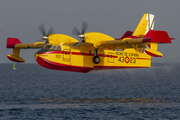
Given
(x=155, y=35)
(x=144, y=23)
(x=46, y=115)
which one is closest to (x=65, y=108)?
(x=46, y=115)

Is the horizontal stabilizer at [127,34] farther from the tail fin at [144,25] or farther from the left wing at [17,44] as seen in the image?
the left wing at [17,44]

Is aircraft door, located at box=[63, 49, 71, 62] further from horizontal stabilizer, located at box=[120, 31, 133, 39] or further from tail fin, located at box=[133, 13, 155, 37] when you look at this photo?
tail fin, located at box=[133, 13, 155, 37]

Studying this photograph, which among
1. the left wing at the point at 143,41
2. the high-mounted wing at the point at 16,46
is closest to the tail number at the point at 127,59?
the left wing at the point at 143,41

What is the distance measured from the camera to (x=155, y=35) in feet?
97.0

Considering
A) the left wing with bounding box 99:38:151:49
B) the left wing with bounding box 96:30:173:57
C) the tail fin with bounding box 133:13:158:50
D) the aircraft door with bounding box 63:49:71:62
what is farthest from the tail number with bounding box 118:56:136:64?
the aircraft door with bounding box 63:49:71:62

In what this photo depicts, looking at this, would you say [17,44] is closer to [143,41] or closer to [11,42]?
[11,42]

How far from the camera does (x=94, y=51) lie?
3400cm

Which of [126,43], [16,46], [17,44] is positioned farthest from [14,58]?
[126,43]

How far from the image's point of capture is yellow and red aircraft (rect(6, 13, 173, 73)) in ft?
100

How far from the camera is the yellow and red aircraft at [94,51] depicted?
100 feet

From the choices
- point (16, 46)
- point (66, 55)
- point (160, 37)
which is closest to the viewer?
point (160, 37)

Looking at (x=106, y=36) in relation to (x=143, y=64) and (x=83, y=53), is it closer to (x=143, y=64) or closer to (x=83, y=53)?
(x=83, y=53)

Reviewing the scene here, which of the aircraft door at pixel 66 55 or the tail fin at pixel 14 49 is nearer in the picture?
the aircraft door at pixel 66 55

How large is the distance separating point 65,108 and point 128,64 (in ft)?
35.7
